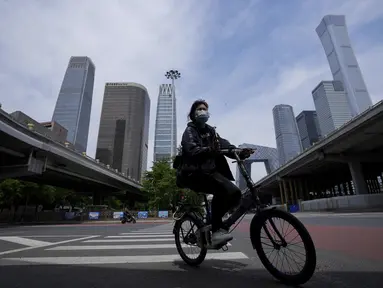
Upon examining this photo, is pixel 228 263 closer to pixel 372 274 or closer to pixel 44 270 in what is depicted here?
pixel 372 274

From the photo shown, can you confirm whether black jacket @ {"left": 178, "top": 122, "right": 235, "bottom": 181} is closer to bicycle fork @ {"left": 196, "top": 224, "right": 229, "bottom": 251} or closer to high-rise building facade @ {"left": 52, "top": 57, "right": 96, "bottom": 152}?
bicycle fork @ {"left": 196, "top": 224, "right": 229, "bottom": 251}

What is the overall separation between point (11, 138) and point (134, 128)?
111318 mm

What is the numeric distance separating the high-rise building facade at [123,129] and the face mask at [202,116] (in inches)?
4671

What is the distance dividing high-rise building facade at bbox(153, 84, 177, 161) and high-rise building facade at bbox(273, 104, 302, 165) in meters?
71.7

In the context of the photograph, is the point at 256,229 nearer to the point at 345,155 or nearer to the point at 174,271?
the point at 174,271

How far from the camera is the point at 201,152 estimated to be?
9.06ft

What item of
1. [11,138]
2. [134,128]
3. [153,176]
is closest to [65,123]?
[134,128]

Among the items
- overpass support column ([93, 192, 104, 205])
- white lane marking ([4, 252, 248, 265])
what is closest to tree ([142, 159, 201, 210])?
overpass support column ([93, 192, 104, 205])

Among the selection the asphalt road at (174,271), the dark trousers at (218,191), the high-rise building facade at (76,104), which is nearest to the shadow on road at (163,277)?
the asphalt road at (174,271)

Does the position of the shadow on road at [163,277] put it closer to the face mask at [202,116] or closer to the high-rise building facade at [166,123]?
the face mask at [202,116]

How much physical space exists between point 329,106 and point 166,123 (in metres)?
94.0

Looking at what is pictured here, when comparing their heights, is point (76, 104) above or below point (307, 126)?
above

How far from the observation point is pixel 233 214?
8.93 ft

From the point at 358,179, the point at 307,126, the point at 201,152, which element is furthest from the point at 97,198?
the point at 307,126
